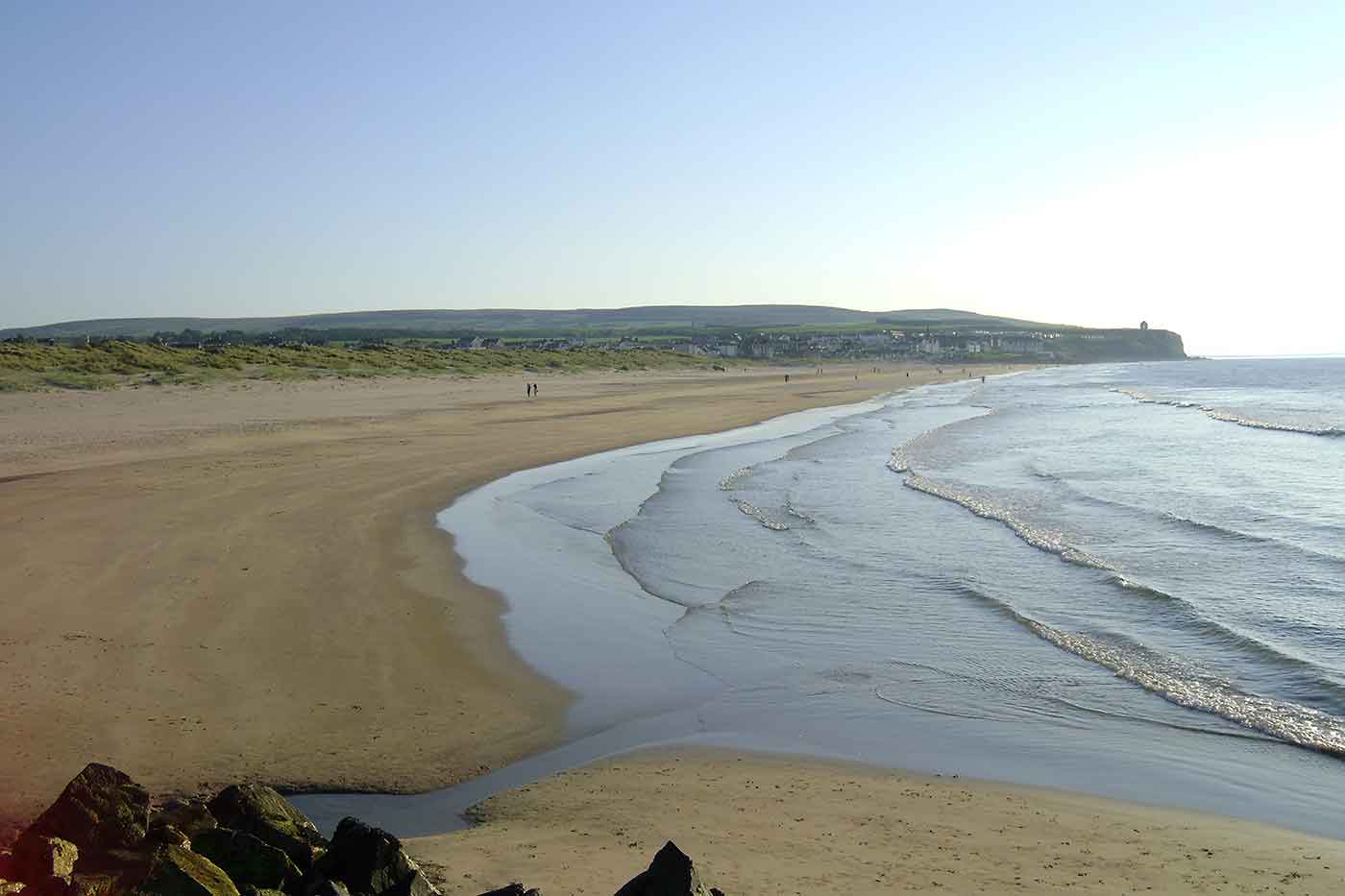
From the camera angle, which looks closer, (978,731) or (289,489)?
(978,731)

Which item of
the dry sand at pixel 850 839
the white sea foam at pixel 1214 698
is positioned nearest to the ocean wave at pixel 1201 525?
the white sea foam at pixel 1214 698

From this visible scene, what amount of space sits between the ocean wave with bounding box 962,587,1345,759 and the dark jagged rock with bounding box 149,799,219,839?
8.43 m

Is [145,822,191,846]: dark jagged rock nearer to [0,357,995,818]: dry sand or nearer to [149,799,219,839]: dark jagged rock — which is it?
[149,799,219,839]: dark jagged rock

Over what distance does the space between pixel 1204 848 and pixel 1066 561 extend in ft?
33.7

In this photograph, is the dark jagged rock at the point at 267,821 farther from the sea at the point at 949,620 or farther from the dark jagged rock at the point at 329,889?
the sea at the point at 949,620

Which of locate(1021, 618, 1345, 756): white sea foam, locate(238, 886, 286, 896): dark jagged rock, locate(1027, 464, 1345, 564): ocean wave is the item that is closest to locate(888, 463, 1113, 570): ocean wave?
locate(1027, 464, 1345, 564): ocean wave

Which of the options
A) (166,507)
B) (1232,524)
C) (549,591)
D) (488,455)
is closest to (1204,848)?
(549,591)

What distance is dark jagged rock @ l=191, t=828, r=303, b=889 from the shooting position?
5.41 meters

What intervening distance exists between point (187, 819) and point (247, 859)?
0.64 metres

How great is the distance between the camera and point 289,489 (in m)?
22.2

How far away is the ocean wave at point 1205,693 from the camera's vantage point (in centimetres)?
948

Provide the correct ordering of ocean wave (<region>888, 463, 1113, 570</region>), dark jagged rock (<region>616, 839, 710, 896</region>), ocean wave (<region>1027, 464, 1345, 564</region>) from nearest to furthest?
1. dark jagged rock (<region>616, 839, 710, 896</region>)
2. ocean wave (<region>888, 463, 1113, 570</region>)
3. ocean wave (<region>1027, 464, 1345, 564</region>)

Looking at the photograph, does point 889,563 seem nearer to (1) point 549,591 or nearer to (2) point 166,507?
(1) point 549,591

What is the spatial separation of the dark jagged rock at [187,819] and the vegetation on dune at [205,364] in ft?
143
